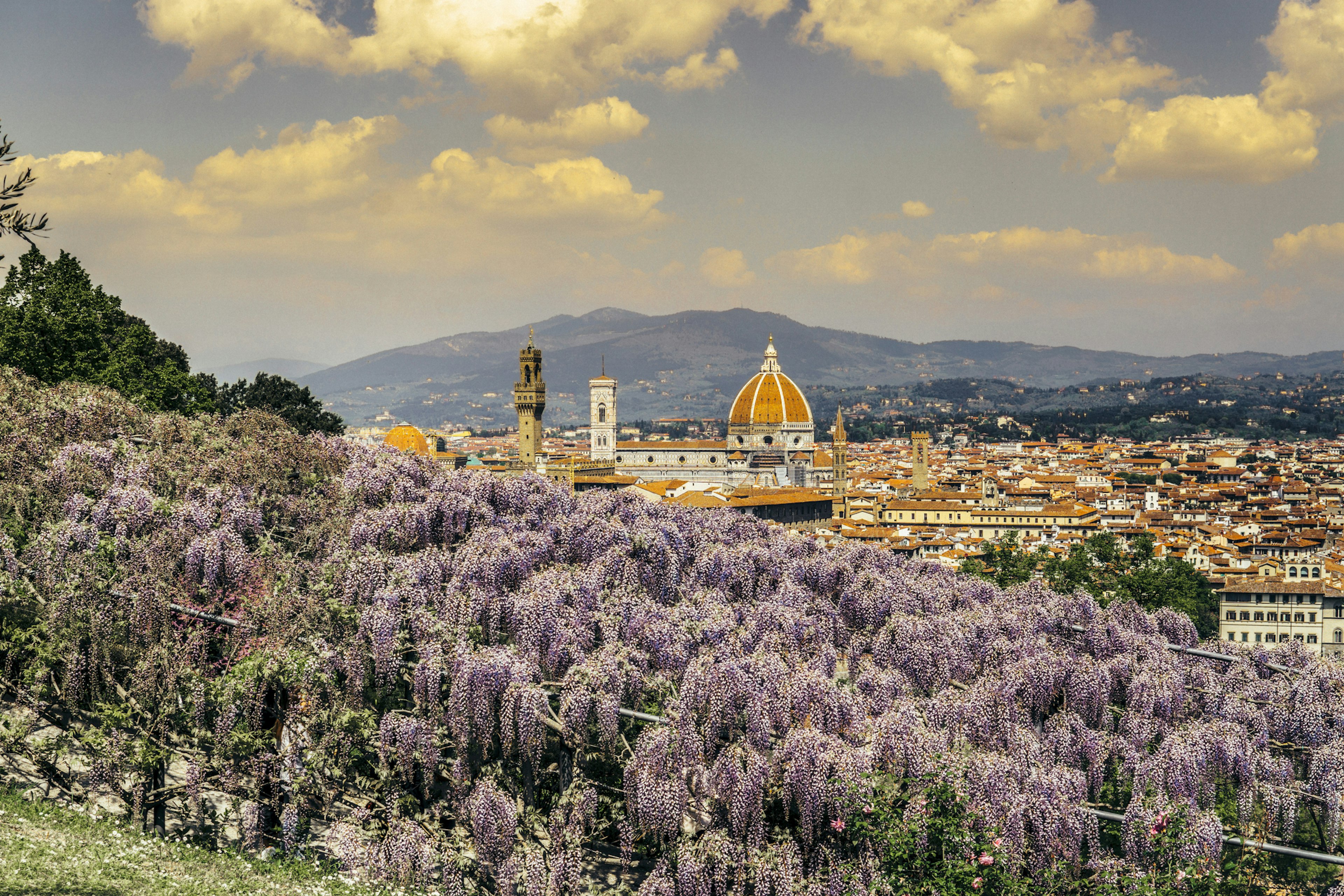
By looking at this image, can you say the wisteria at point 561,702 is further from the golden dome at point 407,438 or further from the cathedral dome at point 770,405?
the cathedral dome at point 770,405

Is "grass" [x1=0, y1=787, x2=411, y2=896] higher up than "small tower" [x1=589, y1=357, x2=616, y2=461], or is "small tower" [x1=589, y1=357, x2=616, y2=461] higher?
"small tower" [x1=589, y1=357, x2=616, y2=461]

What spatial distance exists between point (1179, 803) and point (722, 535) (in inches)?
413

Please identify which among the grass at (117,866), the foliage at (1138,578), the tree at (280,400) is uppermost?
the tree at (280,400)

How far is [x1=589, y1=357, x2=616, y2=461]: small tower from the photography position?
11388 cm

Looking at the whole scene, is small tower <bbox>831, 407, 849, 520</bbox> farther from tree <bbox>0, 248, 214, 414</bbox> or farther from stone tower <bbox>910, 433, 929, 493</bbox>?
tree <bbox>0, 248, 214, 414</bbox>

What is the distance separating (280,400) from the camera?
46656 millimetres

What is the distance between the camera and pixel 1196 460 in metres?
165

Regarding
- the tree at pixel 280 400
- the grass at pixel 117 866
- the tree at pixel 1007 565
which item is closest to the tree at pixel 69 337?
the tree at pixel 280 400

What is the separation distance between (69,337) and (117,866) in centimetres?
2266

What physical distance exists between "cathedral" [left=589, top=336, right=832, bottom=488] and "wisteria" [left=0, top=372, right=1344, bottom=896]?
310 feet

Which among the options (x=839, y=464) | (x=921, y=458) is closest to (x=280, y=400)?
(x=839, y=464)

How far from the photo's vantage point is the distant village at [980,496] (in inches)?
2383

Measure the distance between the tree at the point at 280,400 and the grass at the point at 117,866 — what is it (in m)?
31.7

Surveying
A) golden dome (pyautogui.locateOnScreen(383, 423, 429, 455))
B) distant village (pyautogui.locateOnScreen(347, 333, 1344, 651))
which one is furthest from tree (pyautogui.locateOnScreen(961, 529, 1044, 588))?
golden dome (pyautogui.locateOnScreen(383, 423, 429, 455))
